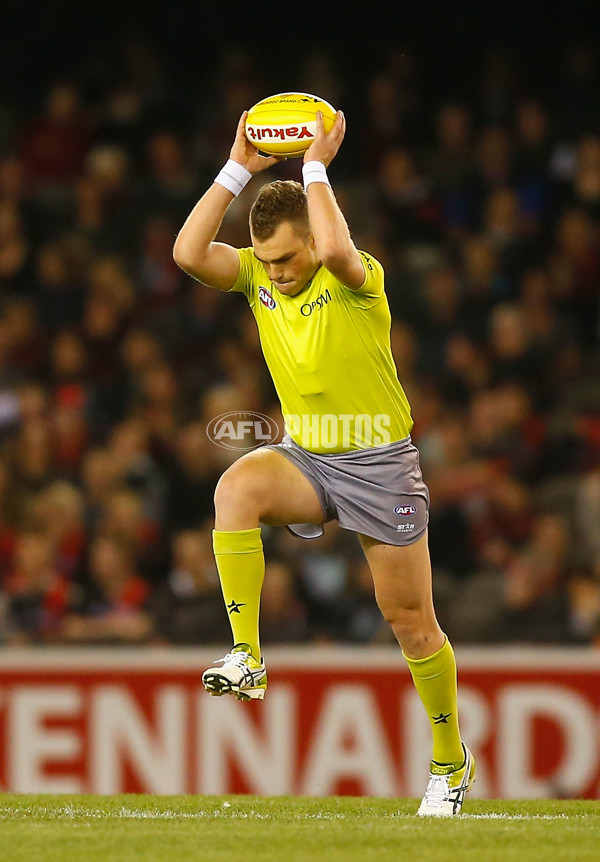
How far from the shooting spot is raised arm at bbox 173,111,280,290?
4918mm

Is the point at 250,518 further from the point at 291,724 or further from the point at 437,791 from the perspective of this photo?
the point at 291,724

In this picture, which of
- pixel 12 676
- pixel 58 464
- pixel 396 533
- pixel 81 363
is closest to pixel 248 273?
pixel 396 533

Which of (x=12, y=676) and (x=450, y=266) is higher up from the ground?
(x=450, y=266)

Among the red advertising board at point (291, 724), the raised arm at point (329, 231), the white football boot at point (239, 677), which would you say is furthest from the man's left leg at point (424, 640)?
the red advertising board at point (291, 724)

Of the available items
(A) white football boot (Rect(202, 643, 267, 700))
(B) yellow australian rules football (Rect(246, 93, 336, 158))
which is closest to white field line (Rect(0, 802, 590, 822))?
(A) white football boot (Rect(202, 643, 267, 700))

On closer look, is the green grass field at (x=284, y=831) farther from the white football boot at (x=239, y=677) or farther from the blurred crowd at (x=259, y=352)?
the blurred crowd at (x=259, y=352)

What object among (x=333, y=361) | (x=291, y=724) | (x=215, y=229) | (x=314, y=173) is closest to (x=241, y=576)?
(x=333, y=361)

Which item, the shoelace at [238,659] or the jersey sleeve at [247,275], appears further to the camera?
the jersey sleeve at [247,275]

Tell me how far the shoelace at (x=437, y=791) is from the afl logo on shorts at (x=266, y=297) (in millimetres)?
1764

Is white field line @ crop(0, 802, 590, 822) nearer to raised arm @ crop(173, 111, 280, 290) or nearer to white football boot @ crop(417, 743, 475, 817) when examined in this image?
white football boot @ crop(417, 743, 475, 817)

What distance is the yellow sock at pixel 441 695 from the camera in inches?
202

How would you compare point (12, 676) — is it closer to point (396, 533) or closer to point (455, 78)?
point (396, 533)

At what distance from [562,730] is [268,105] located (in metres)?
3.65

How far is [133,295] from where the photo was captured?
10.1m
